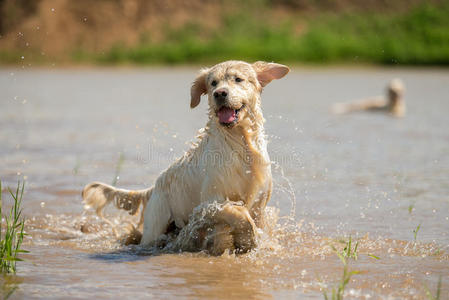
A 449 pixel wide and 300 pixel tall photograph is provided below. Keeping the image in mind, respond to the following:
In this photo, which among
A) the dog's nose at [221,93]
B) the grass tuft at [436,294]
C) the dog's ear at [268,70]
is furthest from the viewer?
the dog's ear at [268,70]

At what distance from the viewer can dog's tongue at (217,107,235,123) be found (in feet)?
20.5

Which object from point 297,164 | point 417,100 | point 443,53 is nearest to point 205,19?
point 443,53

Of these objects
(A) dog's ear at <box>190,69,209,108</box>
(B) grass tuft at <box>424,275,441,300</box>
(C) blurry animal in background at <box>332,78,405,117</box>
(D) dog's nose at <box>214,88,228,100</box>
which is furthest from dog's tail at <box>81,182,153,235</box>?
(C) blurry animal in background at <box>332,78,405,117</box>

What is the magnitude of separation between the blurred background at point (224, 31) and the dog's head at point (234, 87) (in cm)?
2633

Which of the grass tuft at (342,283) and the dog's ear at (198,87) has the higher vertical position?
the dog's ear at (198,87)

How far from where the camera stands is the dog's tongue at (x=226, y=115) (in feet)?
20.5

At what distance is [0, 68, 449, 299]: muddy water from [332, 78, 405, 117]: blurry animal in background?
10.4 inches

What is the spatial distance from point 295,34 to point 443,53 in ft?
29.0

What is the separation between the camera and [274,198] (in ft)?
30.1

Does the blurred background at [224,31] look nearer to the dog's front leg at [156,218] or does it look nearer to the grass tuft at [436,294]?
the dog's front leg at [156,218]

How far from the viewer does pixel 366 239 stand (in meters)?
7.04

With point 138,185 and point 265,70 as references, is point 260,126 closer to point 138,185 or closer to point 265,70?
point 265,70

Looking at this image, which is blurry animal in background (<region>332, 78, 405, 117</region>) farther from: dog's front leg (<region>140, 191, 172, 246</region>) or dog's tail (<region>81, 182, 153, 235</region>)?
dog's front leg (<region>140, 191, 172, 246</region>)

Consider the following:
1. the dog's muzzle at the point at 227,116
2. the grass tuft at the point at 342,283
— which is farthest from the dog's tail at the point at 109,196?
the grass tuft at the point at 342,283
